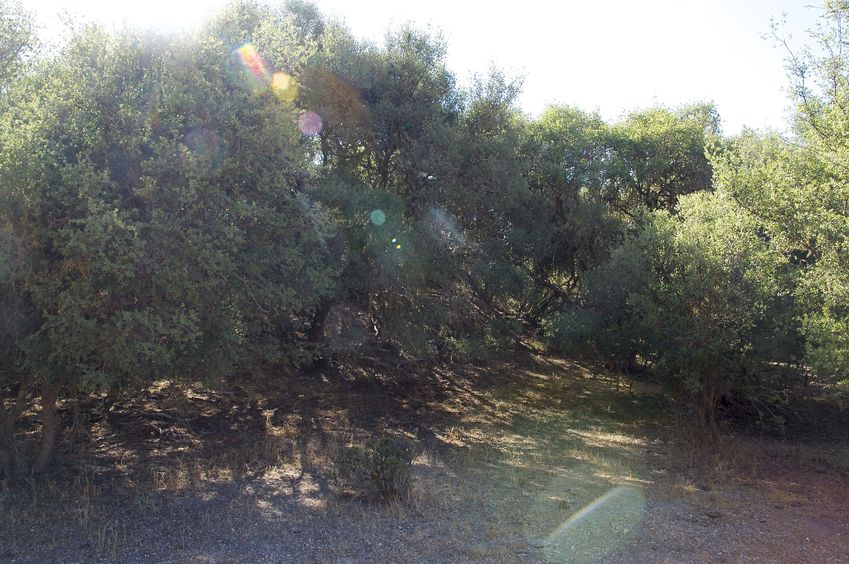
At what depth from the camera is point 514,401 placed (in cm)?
1616

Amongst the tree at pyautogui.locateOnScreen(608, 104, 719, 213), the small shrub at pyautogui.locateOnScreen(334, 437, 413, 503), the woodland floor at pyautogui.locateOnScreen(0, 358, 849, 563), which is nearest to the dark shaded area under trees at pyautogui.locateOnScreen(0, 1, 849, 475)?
the woodland floor at pyautogui.locateOnScreen(0, 358, 849, 563)

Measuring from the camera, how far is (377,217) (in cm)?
1189

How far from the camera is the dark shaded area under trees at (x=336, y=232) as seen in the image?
7164 mm

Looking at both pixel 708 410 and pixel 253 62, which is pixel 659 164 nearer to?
pixel 708 410

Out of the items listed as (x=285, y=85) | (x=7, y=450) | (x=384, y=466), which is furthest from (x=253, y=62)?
(x=7, y=450)

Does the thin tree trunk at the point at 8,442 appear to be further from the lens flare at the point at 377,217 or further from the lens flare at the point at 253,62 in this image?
the lens flare at the point at 377,217

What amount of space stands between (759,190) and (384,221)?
6.08m

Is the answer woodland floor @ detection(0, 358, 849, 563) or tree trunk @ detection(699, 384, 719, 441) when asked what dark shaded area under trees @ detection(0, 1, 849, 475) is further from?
woodland floor @ detection(0, 358, 849, 563)

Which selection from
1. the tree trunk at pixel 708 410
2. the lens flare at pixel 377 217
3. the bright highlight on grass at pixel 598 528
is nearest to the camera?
the bright highlight on grass at pixel 598 528

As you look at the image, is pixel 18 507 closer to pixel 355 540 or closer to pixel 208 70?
pixel 355 540

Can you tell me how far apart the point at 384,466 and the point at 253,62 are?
20.5 feet

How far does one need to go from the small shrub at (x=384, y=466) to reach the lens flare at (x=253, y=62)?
542 cm

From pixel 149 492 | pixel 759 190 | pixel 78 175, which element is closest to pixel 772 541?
pixel 759 190

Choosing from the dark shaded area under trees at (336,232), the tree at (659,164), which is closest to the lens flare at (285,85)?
the dark shaded area under trees at (336,232)
